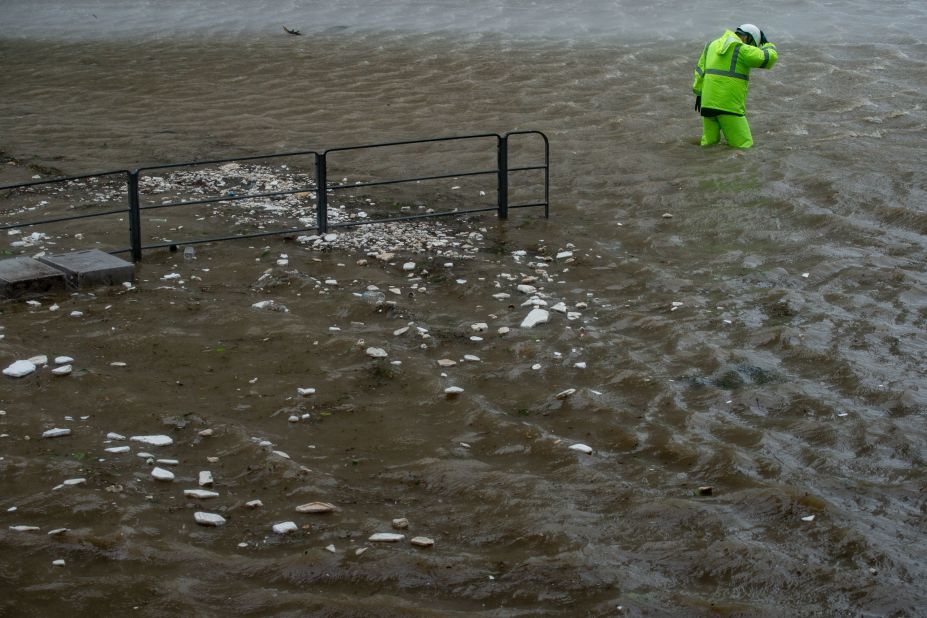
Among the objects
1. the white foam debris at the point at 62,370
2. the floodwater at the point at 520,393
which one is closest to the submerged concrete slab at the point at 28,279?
the floodwater at the point at 520,393

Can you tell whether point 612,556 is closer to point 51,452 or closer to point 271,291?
point 51,452

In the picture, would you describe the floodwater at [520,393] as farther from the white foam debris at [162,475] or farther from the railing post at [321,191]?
the railing post at [321,191]

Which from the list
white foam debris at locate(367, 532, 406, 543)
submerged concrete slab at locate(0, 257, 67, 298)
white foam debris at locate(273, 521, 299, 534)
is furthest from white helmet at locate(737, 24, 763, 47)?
white foam debris at locate(273, 521, 299, 534)

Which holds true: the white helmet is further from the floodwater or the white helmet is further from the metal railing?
the metal railing

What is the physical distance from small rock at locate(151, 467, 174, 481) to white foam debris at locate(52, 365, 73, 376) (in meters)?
1.52

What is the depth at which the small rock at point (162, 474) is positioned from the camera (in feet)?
18.5

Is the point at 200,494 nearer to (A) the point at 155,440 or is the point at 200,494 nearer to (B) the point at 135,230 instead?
(A) the point at 155,440

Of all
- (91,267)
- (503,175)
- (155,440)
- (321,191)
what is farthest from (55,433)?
(503,175)

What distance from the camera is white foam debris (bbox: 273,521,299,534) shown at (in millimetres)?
5172

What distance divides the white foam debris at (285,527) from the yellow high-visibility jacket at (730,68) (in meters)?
9.21

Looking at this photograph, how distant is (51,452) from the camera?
19.2 ft

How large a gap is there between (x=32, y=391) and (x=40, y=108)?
11.0m

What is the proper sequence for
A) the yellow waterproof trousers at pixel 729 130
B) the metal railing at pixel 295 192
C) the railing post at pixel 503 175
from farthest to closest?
the yellow waterproof trousers at pixel 729 130, the railing post at pixel 503 175, the metal railing at pixel 295 192

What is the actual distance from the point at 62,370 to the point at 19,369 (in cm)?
26
